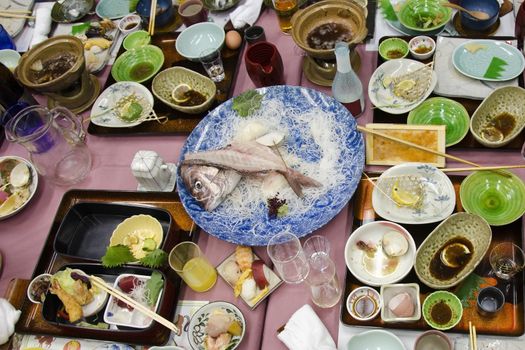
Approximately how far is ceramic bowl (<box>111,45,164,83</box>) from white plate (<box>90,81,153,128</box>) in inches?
4.4

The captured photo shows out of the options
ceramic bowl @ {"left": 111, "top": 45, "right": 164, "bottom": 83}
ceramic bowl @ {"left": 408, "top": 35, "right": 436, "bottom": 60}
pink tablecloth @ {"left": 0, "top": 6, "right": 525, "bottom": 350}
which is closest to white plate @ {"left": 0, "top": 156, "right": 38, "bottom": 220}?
pink tablecloth @ {"left": 0, "top": 6, "right": 525, "bottom": 350}

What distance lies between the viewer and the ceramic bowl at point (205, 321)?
179 cm

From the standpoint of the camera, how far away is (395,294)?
177 cm

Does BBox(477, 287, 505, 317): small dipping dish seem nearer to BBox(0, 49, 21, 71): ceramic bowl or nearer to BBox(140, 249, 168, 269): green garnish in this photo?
BBox(140, 249, 168, 269): green garnish

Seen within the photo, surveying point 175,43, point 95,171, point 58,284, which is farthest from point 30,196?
point 175,43

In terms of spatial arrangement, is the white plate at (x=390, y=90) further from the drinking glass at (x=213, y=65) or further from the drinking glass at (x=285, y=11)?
the drinking glass at (x=213, y=65)

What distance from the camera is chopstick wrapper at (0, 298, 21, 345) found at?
2.03 metres

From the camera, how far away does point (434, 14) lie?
2568 mm

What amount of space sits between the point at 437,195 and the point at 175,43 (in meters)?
1.71

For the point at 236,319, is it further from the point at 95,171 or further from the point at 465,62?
the point at 465,62

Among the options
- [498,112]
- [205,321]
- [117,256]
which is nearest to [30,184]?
[117,256]

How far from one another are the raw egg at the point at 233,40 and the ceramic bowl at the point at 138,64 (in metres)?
0.39

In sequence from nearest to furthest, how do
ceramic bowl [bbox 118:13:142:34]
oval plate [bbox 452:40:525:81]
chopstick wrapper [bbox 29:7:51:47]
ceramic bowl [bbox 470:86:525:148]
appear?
ceramic bowl [bbox 470:86:525:148] → oval plate [bbox 452:40:525:81] → ceramic bowl [bbox 118:13:142:34] → chopstick wrapper [bbox 29:7:51:47]

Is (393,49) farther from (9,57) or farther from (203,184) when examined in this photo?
(9,57)
